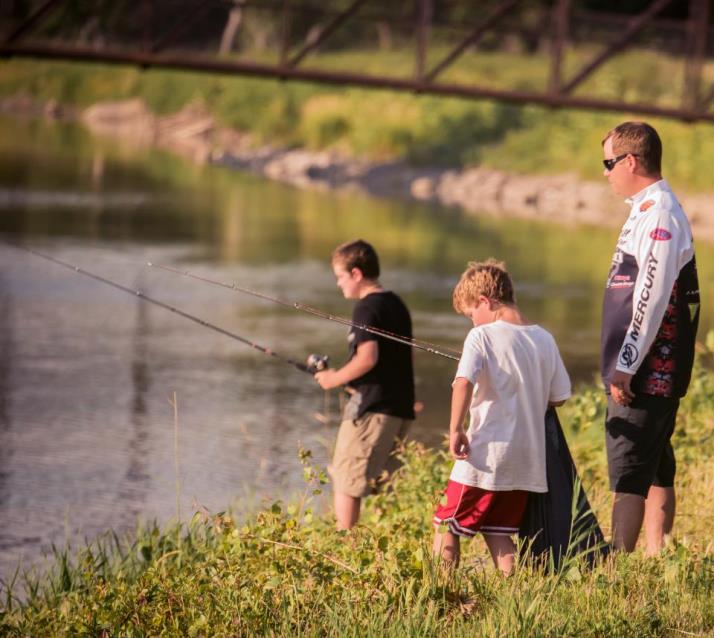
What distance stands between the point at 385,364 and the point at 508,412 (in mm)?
1620

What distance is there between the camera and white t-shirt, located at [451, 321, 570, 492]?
19.1 feet

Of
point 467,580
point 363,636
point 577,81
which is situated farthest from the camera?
point 577,81

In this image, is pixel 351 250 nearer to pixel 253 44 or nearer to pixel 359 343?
pixel 359 343

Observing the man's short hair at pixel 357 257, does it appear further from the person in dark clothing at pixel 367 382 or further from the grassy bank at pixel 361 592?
the grassy bank at pixel 361 592

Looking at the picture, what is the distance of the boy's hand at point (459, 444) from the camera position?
18.7ft

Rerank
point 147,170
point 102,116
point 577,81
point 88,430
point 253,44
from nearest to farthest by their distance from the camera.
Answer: point 88,430
point 577,81
point 147,170
point 102,116
point 253,44

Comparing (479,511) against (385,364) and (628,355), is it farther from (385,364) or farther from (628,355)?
(385,364)

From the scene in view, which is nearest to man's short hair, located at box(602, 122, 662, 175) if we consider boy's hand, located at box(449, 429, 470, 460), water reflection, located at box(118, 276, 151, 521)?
boy's hand, located at box(449, 429, 470, 460)

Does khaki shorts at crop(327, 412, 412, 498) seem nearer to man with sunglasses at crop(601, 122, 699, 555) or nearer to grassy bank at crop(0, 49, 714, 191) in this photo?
man with sunglasses at crop(601, 122, 699, 555)

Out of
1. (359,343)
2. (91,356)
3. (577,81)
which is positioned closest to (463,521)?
(359,343)

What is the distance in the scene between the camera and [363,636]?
524 centimetres

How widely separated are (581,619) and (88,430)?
7.71m

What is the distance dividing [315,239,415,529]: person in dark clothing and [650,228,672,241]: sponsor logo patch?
165 centimetres

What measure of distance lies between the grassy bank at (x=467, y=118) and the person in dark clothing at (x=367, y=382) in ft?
92.9
